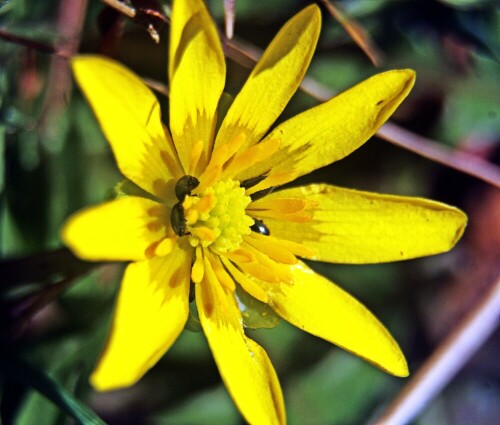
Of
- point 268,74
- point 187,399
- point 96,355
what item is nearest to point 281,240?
point 268,74

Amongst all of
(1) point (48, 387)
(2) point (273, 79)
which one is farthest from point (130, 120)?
(1) point (48, 387)

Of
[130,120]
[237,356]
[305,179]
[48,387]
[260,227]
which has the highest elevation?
[130,120]

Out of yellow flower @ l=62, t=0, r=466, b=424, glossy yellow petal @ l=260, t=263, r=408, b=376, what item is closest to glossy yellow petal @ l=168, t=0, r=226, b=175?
yellow flower @ l=62, t=0, r=466, b=424

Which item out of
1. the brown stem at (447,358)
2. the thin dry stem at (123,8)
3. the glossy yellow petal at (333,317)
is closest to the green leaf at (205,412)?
the brown stem at (447,358)

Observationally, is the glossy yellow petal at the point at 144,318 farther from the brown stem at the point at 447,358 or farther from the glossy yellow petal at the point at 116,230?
the brown stem at the point at 447,358

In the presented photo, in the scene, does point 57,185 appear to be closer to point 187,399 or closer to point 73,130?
point 73,130

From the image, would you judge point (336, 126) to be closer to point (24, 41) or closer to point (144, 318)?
point (144, 318)
